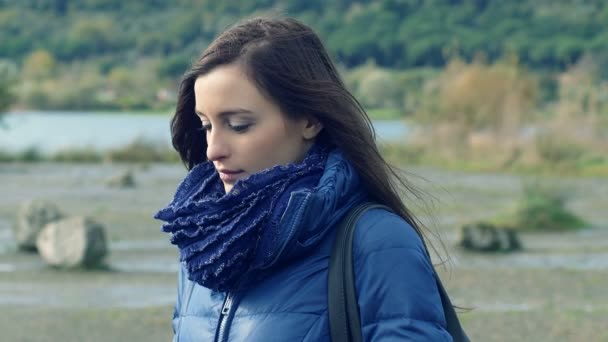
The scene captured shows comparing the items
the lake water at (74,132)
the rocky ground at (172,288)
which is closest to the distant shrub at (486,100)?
the lake water at (74,132)

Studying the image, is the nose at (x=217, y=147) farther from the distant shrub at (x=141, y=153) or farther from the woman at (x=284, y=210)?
the distant shrub at (x=141, y=153)

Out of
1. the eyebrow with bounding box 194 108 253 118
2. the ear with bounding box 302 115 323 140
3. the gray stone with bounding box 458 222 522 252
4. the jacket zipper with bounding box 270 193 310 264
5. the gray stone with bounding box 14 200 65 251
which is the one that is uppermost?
the eyebrow with bounding box 194 108 253 118

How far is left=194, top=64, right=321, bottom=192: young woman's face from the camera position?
3.06m

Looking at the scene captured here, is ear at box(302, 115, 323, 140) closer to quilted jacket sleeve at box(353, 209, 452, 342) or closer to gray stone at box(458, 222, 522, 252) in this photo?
quilted jacket sleeve at box(353, 209, 452, 342)

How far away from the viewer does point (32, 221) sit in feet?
49.1

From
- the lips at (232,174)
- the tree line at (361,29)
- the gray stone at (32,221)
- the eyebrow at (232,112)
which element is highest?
the eyebrow at (232,112)

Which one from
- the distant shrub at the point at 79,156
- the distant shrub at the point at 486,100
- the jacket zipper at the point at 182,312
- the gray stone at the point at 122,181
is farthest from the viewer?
the distant shrub at the point at 79,156

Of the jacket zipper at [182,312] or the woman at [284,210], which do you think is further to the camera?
the jacket zipper at [182,312]

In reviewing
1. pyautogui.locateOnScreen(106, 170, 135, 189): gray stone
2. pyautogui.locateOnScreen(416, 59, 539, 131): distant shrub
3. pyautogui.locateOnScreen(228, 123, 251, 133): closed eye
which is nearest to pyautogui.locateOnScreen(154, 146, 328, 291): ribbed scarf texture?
pyautogui.locateOnScreen(228, 123, 251, 133): closed eye

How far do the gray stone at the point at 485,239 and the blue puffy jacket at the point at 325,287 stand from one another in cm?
1198

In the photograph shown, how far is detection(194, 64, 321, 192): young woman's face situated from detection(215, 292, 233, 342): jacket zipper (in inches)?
9.6

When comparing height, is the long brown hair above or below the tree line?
above

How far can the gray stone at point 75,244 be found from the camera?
43.3ft

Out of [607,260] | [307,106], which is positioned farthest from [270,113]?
[607,260]
